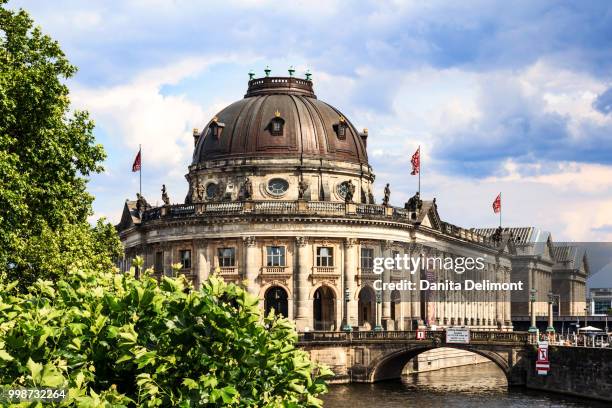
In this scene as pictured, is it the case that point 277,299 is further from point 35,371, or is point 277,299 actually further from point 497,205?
point 35,371

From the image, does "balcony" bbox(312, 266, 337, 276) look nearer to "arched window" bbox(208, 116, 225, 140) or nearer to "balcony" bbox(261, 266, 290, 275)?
"balcony" bbox(261, 266, 290, 275)

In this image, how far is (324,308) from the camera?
10512 centimetres

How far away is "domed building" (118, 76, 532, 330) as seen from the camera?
102312 millimetres

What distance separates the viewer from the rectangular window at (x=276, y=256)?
337ft

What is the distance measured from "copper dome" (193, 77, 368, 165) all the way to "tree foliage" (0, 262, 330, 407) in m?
82.7

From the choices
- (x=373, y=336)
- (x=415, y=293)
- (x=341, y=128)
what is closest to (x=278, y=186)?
(x=341, y=128)

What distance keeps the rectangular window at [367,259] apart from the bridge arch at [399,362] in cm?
1235

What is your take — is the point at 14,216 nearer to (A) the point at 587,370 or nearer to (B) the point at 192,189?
(A) the point at 587,370

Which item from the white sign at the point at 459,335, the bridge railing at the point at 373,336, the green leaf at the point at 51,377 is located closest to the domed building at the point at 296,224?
the bridge railing at the point at 373,336

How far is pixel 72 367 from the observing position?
2527cm

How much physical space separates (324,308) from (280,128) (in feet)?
61.9

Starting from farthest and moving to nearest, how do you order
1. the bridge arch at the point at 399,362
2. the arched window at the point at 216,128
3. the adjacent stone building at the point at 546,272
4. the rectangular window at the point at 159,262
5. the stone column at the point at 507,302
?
the adjacent stone building at the point at 546,272 → the stone column at the point at 507,302 → the arched window at the point at 216,128 → the rectangular window at the point at 159,262 → the bridge arch at the point at 399,362

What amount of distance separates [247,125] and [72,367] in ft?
287

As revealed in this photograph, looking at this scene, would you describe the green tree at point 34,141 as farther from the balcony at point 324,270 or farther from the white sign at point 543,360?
the balcony at point 324,270
